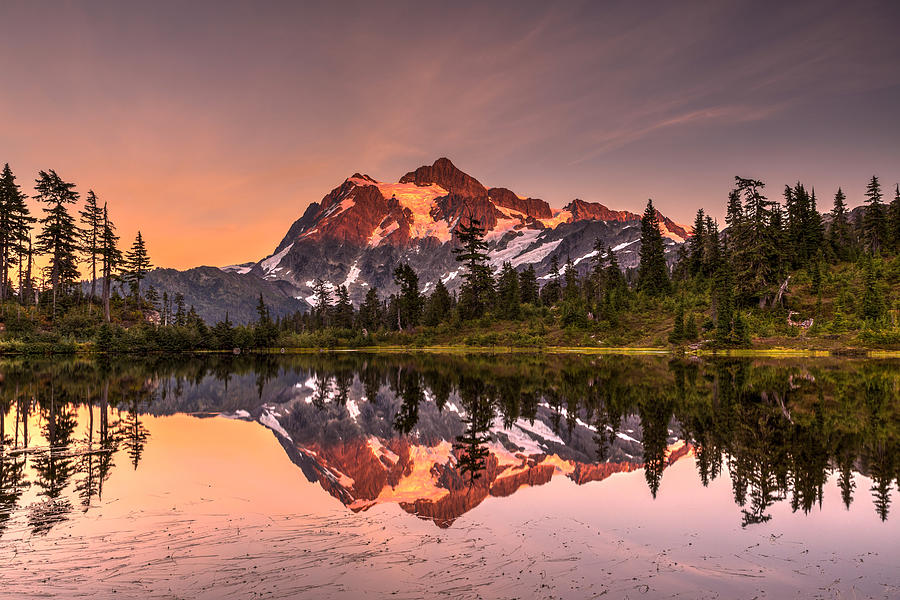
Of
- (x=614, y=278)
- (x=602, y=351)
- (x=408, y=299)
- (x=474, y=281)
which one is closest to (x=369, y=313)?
(x=408, y=299)

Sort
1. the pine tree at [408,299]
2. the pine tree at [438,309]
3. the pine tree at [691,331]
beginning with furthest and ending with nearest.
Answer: the pine tree at [408,299], the pine tree at [438,309], the pine tree at [691,331]

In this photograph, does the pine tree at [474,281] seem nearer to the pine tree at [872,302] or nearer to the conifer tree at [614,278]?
the conifer tree at [614,278]

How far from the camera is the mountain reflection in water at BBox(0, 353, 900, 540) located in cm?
1264

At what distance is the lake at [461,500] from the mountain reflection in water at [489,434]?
0.39 ft

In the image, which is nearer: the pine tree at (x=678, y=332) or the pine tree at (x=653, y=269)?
the pine tree at (x=678, y=332)

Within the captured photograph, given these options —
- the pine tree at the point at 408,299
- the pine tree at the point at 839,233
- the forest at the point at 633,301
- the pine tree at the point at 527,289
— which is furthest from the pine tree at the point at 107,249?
the pine tree at the point at 839,233

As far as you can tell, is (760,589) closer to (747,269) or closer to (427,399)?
(427,399)

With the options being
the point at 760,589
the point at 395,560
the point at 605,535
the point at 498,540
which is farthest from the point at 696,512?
the point at 395,560

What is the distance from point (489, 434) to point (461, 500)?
8.11 meters

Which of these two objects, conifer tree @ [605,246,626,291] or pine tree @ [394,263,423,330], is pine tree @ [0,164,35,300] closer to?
pine tree @ [394,263,423,330]

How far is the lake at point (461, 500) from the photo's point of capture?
801cm

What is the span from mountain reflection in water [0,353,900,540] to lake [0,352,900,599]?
0.12 m

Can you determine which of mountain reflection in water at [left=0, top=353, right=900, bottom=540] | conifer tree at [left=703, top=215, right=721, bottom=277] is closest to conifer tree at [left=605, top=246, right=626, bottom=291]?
conifer tree at [left=703, top=215, right=721, bottom=277]

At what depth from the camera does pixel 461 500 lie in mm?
12281
